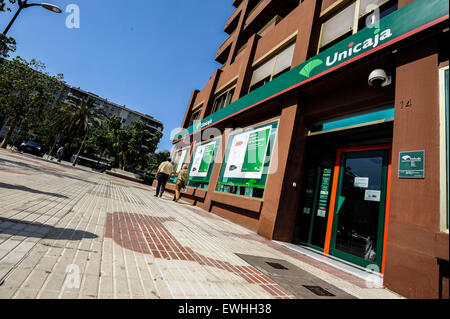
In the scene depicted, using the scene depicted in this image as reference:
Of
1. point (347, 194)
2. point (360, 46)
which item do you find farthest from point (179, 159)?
point (360, 46)

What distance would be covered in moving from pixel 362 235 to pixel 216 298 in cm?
460

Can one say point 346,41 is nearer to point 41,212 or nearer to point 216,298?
point 216,298

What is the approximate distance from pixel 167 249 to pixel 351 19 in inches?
327

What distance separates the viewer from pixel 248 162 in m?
8.24

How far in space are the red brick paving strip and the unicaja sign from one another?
5.16 metres

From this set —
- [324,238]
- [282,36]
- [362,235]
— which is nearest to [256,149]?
[324,238]

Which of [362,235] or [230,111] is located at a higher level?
[230,111]

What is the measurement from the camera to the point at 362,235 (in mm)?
5070

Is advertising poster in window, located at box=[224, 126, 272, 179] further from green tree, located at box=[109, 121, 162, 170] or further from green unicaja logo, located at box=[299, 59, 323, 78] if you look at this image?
green tree, located at box=[109, 121, 162, 170]

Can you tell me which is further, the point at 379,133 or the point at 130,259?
the point at 379,133

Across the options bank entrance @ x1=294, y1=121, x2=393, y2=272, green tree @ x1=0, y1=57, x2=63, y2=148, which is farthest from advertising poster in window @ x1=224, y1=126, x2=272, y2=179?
green tree @ x1=0, y1=57, x2=63, y2=148

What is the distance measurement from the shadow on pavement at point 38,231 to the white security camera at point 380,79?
5900mm

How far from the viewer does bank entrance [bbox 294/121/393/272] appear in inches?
195

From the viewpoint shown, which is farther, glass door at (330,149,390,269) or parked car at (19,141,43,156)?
parked car at (19,141,43,156)
